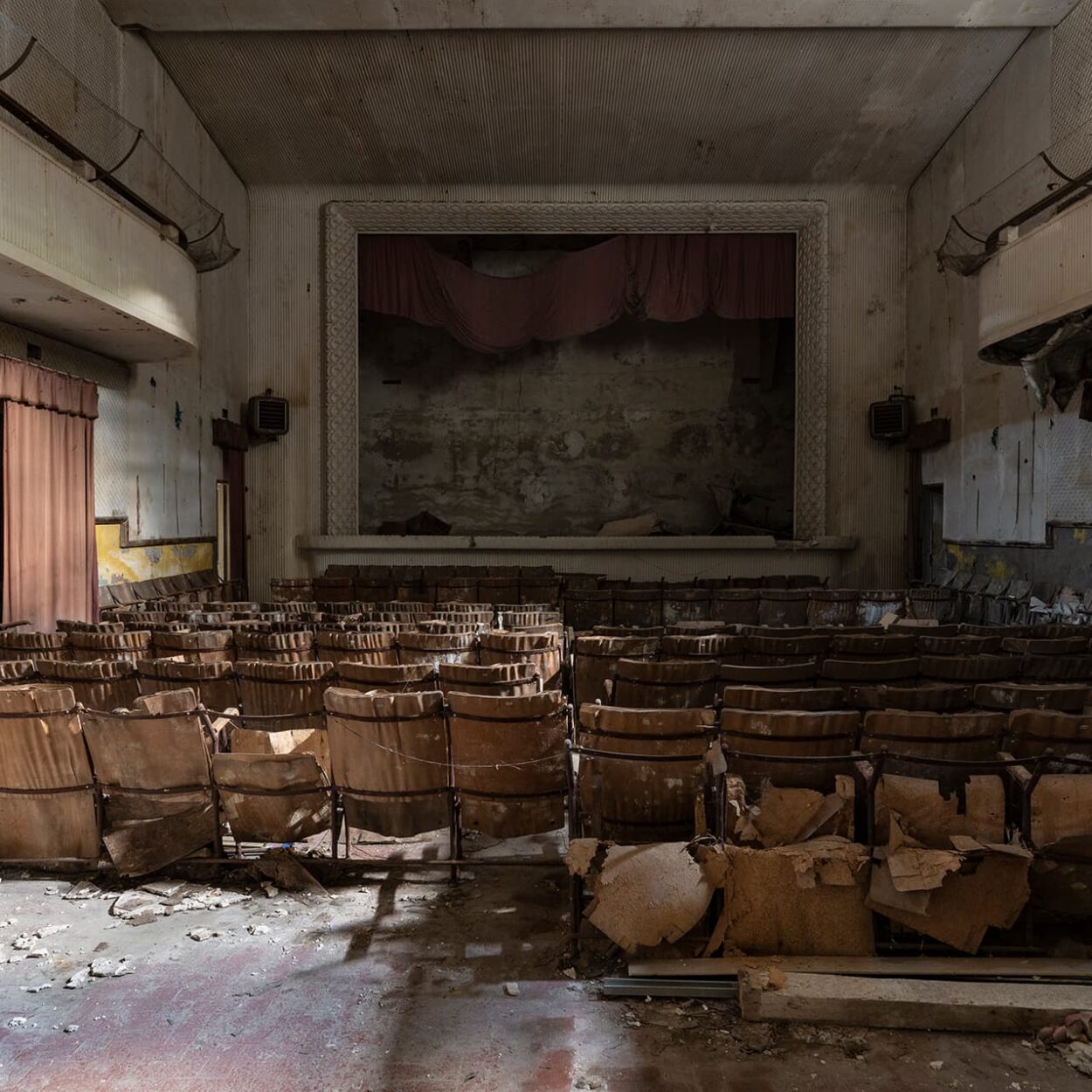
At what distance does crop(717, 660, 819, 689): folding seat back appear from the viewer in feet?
13.5

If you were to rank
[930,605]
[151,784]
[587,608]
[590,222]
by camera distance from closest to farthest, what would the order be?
1. [151,784]
2. [587,608]
3. [930,605]
4. [590,222]

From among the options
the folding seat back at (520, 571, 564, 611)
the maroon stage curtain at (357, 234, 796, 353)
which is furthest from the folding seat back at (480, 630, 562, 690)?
the maroon stage curtain at (357, 234, 796, 353)

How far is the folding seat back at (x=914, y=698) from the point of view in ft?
11.1

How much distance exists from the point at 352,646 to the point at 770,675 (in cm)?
239

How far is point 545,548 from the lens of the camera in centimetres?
1259

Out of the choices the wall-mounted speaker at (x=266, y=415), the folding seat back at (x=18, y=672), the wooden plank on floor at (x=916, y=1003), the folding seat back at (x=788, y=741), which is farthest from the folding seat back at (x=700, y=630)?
the wall-mounted speaker at (x=266, y=415)

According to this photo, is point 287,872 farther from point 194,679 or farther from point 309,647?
point 309,647

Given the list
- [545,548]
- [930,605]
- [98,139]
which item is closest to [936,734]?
[930,605]

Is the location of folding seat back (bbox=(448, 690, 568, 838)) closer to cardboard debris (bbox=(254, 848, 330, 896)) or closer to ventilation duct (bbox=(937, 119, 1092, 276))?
cardboard debris (bbox=(254, 848, 330, 896))

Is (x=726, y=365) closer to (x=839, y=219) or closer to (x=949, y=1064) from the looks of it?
(x=839, y=219)

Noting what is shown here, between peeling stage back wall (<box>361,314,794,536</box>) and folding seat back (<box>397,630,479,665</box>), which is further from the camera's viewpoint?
peeling stage back wall (<box>361,314,794,536</box>)

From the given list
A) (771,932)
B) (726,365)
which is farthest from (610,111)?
(771,932)

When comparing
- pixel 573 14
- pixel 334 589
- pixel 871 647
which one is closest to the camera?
pixel 871 647

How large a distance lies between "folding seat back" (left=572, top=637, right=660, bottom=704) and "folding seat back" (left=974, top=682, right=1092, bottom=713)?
72.8 inches
